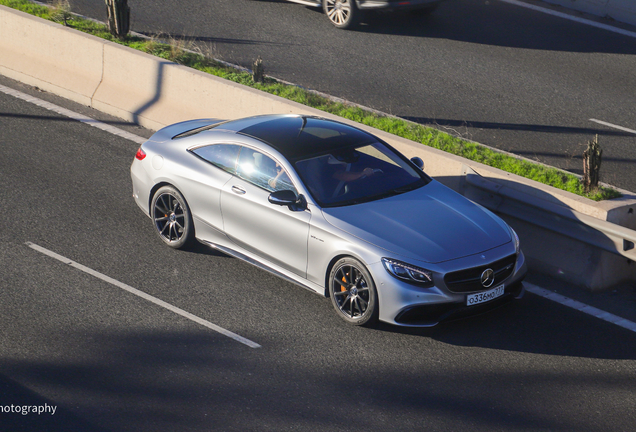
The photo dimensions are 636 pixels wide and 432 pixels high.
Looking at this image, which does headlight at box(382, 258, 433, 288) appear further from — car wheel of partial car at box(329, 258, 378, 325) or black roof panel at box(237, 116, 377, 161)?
black roof panel at box(237, 116, 377, 161)

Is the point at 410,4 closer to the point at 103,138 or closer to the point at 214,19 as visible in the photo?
the point at 214,19

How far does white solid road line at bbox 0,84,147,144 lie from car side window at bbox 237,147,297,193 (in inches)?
156

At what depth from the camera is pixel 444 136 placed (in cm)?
1063

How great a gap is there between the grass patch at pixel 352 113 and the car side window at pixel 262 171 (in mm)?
3151

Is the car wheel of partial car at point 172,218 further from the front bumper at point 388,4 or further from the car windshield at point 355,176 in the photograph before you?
the front bumper at point 388,4

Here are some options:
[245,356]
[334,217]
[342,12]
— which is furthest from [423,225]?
[342,12]

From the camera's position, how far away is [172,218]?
8617 millimetres

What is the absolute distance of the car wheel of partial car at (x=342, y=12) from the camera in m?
16.5

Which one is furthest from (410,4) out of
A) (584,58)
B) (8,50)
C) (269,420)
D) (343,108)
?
(269,420)

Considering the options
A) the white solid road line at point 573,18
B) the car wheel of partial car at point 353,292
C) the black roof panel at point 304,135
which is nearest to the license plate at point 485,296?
the car wheel of partial car at point 353,292

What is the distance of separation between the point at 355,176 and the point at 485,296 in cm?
179

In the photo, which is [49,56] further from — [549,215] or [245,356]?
[549,215]

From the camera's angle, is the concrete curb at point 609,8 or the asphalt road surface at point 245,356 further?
the concrete curb at point 609,8

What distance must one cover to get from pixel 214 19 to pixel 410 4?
427cm
